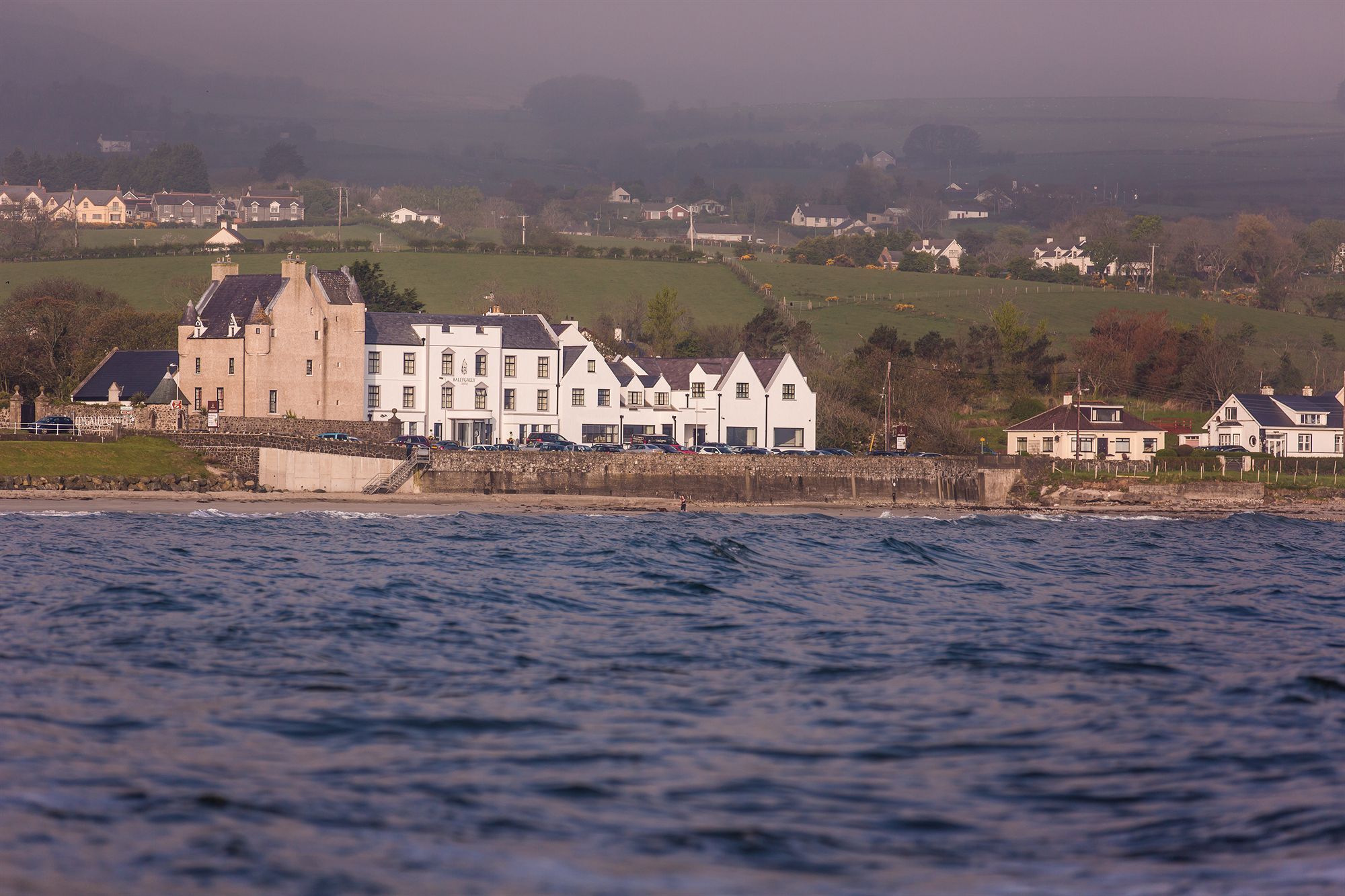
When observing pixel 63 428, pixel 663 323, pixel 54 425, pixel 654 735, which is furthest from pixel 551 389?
pixel 654 735

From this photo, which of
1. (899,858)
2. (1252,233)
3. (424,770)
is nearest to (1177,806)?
(899,858)

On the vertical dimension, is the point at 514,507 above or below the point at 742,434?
below

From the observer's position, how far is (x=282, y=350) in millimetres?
75375

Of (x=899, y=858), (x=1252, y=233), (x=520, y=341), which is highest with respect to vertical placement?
(x=1252, y=233)

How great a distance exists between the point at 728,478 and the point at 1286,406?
48.0 m

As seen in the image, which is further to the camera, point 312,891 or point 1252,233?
point 1252,233

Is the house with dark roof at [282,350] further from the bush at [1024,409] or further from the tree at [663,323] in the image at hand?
the bush at [1024,409]

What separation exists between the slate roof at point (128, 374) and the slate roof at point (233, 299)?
431cm

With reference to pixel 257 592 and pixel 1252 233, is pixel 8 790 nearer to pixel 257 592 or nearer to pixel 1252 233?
pixel 257 592

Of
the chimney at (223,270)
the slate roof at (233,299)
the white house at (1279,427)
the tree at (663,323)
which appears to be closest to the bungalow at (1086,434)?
the white house at (1279,427)

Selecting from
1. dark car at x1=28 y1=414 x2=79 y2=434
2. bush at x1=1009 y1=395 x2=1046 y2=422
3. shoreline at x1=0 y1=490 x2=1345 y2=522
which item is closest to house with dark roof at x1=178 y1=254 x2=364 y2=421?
dark car at x1=28 y1=414 x2=79 y2=434

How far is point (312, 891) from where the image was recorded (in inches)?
401

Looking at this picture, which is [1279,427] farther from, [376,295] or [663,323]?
[376,295]

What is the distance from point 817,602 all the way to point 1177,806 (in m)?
15.8
